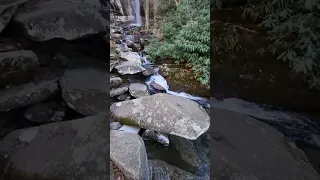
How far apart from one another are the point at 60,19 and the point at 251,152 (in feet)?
2.73

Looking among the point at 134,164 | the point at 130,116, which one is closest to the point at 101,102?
the point at 134,164

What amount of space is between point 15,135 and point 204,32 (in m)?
2.52

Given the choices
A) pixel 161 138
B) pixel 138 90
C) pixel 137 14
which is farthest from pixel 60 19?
pixel 137 14

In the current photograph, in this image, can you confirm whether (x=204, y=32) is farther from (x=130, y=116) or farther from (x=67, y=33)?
(x=67, y=33)

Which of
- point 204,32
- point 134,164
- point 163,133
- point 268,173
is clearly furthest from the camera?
point 204,32

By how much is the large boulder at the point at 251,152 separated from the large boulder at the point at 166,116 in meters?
0.69

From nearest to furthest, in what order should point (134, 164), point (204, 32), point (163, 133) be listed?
point (134, 164) < point (163, 133) < point (204, 32)

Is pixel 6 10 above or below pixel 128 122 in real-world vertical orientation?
above

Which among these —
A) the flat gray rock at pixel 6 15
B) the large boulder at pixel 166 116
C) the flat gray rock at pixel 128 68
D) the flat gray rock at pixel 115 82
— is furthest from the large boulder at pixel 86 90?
the flat gray rock at pixel 128 68

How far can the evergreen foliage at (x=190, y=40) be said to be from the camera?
289cm

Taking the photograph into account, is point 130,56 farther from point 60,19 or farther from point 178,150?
point 60,19

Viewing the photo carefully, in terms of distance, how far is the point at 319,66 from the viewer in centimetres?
78

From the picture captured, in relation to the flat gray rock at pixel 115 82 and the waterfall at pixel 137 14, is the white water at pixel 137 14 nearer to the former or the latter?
the waterfall at pixel 137 14

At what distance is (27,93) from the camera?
0.80 m
